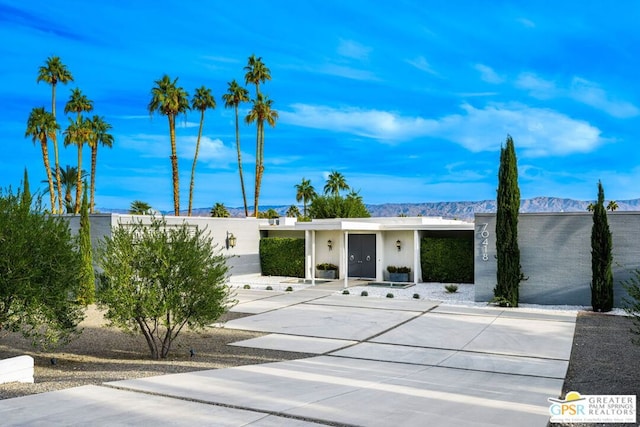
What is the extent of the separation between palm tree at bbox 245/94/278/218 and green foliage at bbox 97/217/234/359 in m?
32.3

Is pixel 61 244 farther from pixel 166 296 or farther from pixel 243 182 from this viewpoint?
A: pixel 243 182

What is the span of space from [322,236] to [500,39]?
38.8 ft

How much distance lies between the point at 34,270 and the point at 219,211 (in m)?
48.2

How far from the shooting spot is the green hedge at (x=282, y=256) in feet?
81.7

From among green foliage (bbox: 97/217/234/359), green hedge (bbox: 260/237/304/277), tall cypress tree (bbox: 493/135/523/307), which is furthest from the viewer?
green hedge (bbox: 260/237/304/277)

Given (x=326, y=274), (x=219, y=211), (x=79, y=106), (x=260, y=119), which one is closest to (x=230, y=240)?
(x=326, y=274)

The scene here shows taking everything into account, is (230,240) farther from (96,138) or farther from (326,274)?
(96,138)

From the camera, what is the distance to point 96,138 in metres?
40.4

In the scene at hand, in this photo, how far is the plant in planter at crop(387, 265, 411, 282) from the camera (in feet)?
73.3

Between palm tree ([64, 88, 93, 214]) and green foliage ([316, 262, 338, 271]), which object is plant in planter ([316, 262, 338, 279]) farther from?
palm tree ([64, 88, 93, 214])

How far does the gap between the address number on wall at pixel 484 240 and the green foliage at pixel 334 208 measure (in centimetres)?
1744

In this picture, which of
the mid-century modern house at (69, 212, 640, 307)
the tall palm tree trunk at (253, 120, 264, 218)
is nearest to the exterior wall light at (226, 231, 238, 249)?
the mid-century modern house at (69, 212, 640, 307)

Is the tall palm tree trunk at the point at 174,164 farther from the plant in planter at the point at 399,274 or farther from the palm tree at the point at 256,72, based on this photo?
the plant in planter at the point at 399,274

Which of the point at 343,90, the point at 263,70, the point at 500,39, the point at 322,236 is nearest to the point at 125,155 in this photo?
the point at 263,70
